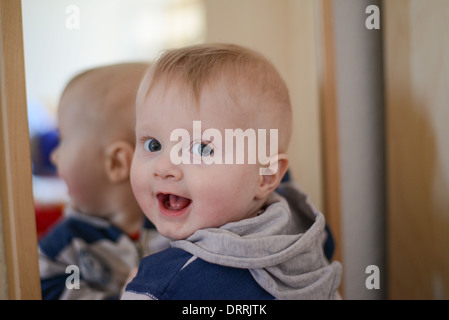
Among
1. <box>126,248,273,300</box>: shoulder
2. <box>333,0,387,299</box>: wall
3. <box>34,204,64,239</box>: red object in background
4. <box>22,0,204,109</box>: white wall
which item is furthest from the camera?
<box>333,0,387,299</box>: wall

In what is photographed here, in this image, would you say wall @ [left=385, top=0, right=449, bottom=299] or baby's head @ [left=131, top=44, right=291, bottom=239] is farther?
wall @ [left=385, top=0, right=449, bottom=299]

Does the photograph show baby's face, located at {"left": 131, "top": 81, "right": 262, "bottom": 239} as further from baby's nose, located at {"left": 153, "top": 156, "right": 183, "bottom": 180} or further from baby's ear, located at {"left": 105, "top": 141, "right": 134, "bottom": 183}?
baby's ear, located at {"left": 105, "top": 141, "right": 134, "bottom": 183}

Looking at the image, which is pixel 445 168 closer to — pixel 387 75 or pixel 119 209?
pixel 387 75

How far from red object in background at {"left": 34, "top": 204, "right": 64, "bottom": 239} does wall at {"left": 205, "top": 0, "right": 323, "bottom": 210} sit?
57cm

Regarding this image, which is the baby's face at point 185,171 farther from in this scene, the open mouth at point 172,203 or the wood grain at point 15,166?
the wood grain at point 15,166

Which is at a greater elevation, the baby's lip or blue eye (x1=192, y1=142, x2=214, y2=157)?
blue eye (x1=192, y1=142, x2=214, y2=157)

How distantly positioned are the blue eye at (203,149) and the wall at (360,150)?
1.71ft

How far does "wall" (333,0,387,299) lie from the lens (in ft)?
3.09

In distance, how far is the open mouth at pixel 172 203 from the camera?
0.61 metres

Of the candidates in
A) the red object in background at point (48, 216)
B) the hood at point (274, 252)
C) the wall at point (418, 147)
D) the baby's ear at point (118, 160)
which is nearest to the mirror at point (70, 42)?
the red object in background at point (48, 216)

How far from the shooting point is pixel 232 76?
0.60 meters

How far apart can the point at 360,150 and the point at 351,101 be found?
0.42ft

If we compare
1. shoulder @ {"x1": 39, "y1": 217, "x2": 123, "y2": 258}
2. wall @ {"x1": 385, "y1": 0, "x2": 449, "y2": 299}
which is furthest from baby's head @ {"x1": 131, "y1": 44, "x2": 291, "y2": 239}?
wall @ {"x1": 385, "y1": 0, "x2": 449, "y2": 299}

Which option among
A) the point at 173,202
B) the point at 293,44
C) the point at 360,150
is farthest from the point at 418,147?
the point at 173,202
